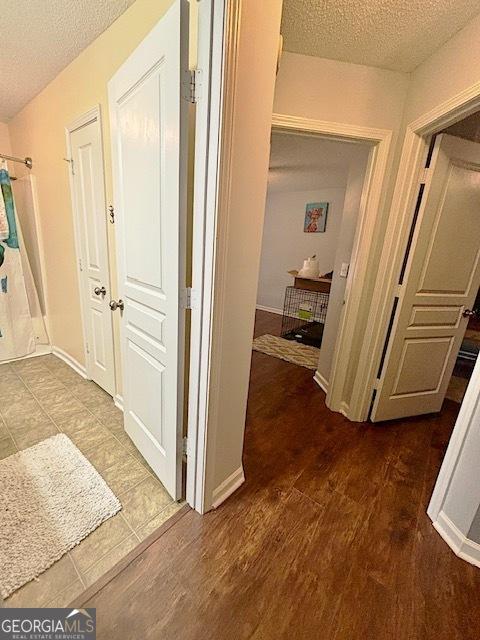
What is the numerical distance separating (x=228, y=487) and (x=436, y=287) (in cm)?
195

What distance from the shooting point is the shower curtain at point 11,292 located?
2420 mm

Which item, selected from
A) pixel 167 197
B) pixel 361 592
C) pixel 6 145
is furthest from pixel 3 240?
pixel 361 592

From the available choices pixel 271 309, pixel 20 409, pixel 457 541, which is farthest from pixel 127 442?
pixel 271 309

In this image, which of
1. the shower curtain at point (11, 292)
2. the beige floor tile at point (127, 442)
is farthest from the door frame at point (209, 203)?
the shower curtain at point (11, 292)

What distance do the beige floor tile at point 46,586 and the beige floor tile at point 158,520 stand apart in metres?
0.26

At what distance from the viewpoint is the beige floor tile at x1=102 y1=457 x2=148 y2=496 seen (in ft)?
4.65

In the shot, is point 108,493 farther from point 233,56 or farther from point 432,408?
point 432,408

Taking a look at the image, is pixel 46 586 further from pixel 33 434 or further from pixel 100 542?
pixel 33 434

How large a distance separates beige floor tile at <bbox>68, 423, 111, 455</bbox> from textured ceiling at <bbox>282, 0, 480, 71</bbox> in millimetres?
2652

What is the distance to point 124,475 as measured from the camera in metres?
1.49

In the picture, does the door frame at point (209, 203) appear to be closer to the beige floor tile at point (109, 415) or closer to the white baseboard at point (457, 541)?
the beige floor tile at point (109, 415)

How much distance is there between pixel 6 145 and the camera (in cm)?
279

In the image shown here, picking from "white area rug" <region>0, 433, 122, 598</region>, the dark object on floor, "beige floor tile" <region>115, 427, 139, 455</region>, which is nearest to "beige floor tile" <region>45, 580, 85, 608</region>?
"white area rug" <region>0, 433, 122, 598</region>

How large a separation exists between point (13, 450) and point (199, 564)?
136cm
